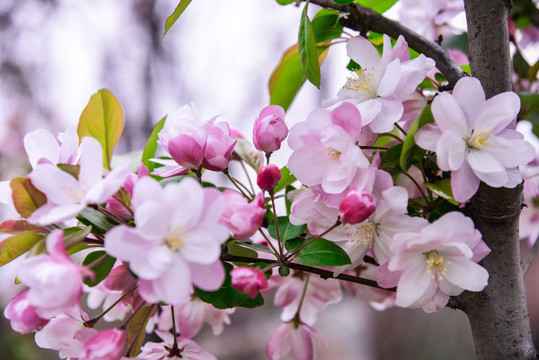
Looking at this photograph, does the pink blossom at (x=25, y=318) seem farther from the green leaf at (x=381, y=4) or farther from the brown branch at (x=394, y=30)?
A: the green leaf at (x=381, y=4)

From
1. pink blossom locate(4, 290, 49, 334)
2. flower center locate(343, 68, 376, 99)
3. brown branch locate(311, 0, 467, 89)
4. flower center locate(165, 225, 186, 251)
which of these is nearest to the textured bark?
brown branch locate(311, 0, 467, 89)

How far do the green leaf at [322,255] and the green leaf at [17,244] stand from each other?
0.26 meters

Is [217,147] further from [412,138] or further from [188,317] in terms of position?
[188,317]

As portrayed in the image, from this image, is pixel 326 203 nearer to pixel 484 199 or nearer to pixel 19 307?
pixel 484 199

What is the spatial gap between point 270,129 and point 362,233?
0.49 feet

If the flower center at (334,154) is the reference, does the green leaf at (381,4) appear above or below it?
above

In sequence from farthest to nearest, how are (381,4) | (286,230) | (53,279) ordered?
(381,4) → (286,230) → (53,279)

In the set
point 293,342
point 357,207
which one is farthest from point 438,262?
point 293,342

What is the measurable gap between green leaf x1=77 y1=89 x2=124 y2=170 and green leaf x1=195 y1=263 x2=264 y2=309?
0.21 meters

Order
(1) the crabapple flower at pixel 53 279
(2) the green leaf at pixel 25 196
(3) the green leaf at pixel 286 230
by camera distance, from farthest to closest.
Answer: (3) the green leaf at pixel 286 230 < (2) the green leaf at pixel 25 196 < (1) the crabapple flower at pixel 53 279

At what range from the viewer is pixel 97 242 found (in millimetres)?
462

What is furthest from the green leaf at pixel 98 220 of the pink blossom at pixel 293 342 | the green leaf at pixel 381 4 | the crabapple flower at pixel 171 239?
the green leaf at pixel 381 4

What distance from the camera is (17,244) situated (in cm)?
45

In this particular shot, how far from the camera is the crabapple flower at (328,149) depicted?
46cm
